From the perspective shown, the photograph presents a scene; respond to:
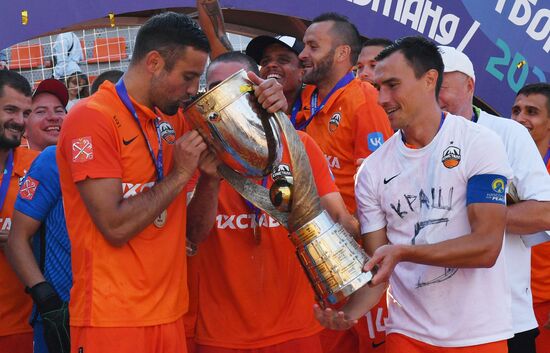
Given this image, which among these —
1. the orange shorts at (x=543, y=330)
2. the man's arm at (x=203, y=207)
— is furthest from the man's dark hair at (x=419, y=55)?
the orange shorts at (x=543, y=330)

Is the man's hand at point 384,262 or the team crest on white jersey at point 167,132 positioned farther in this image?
the team crest on white jersey at point 167,132

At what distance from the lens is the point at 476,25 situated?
7.68m

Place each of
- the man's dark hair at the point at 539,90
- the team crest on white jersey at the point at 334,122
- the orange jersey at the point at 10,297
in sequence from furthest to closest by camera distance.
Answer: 1. the man's dark hair at the point at 539,90
2. the team crest on white jersey at the point at 334,122
3. the orange jersey at the point at 10,297

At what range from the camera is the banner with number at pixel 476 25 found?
6809 millimetres

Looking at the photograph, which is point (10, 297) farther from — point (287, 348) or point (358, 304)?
point (358, 304)

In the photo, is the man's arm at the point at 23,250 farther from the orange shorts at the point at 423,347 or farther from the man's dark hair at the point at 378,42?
the man's dark hair at the point at 378,42

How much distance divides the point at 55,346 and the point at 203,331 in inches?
28.5

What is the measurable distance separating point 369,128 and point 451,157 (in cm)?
169

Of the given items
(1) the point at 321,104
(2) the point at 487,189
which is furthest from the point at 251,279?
(1) the point at 321,104

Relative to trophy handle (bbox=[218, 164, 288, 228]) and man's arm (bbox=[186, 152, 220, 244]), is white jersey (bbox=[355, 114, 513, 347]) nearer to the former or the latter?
trophy handle (bbox=[218, 164, 288, 228])

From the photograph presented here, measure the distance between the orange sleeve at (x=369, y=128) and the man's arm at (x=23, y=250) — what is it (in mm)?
2032

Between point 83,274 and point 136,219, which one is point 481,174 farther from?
point 83,274

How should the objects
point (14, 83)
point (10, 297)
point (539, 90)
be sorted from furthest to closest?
1. point (539, 90)
2. point (14, 83)
3. point (10, 297)

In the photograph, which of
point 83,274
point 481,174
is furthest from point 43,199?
point 481,174
